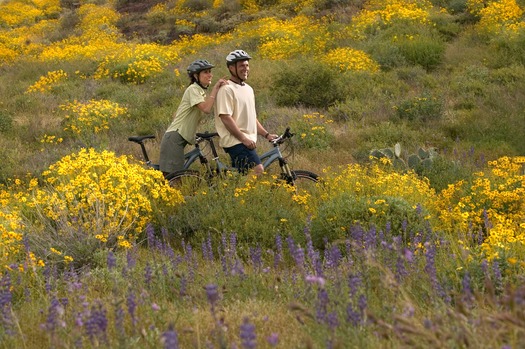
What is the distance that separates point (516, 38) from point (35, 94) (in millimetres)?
11128

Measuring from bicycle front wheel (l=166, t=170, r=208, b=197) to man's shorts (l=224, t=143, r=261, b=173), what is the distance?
20.1 inches

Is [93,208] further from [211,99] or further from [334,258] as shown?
[334,258]

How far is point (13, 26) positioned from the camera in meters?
32.1

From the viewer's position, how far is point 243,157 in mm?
6273

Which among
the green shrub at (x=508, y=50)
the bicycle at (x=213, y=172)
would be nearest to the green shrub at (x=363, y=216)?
the bicycle at (x=213, y=172)

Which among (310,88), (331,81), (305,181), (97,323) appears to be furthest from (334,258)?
(331,81)

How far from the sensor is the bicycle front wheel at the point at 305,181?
6.56 metres

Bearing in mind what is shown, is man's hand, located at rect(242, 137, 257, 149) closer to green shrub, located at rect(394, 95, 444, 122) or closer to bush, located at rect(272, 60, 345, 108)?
green shrub, located at rect(394, 95, 444, 122)

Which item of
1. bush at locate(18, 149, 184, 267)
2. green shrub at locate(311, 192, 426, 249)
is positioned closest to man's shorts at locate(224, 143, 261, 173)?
bush at locate(18, 149, 184, 267)

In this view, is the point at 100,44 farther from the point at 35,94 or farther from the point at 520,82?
the point at 520,82

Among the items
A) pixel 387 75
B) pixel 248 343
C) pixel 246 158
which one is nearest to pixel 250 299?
pixel 248 343

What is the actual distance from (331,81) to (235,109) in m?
6.33

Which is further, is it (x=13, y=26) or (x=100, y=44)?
(x=13, y=26)

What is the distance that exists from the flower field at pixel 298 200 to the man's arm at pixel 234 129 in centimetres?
43
